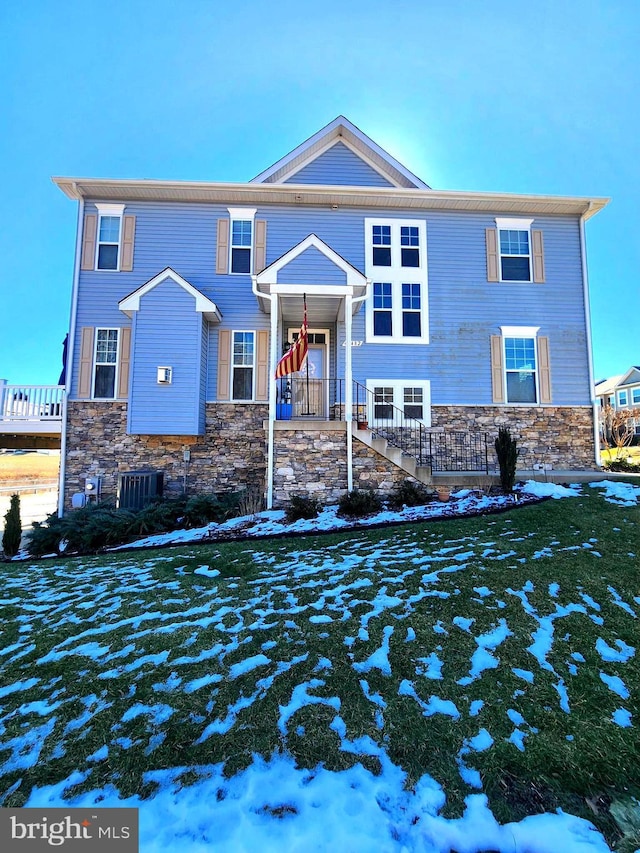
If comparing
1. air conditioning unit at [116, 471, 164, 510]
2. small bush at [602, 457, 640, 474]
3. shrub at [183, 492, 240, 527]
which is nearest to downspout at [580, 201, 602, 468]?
small bush at [602, 457, 640, 474]

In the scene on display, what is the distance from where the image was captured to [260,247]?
1125 cm

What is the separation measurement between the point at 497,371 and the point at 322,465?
6.03 meters

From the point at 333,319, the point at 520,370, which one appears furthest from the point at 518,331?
the point at 333,319

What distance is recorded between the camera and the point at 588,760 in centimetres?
212

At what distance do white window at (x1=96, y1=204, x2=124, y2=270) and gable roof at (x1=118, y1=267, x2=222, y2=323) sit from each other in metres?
1.85

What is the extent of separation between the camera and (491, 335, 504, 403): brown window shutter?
37.0 ft

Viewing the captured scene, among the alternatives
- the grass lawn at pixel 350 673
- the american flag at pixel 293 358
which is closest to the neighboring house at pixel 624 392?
the american flag at pixel 293 358

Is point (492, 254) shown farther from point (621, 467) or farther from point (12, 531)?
point (12, 531)

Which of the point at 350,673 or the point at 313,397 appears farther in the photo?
the point at 313,397

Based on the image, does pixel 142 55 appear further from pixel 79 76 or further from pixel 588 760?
pixel 588 760

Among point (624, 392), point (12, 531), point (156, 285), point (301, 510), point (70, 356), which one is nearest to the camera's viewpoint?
point (12, 531)

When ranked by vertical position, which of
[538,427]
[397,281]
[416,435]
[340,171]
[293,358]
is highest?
[340,171]

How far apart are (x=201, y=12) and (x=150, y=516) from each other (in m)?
14.2

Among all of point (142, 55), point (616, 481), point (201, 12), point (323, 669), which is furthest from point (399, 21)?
point (323, 669)
